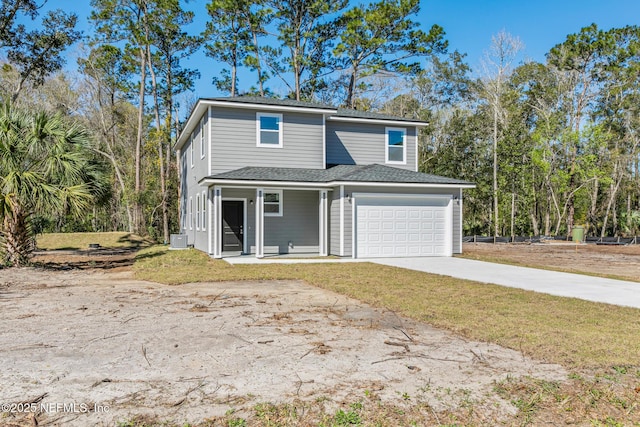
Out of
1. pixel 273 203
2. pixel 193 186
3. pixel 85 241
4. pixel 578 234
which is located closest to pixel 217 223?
pixel 273 203

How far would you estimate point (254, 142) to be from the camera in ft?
54.6

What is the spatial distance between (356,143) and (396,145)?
183cm

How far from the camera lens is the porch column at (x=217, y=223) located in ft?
49.8

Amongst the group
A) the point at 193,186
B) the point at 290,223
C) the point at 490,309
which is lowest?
the point at 490,309

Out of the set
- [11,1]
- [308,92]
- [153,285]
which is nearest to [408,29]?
[308,92]

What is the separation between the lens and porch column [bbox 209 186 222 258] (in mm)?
15172

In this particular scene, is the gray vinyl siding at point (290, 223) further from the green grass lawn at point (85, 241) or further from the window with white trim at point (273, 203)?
the green grass lawn at point (85, 241)

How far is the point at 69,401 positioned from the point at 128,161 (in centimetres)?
3312

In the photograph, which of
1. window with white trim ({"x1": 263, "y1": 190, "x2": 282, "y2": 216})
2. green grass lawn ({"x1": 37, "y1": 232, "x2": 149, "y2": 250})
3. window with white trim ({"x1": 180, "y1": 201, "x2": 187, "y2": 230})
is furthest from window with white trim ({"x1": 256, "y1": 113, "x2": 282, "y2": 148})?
green grass lawn ({"x1": 37, "y1": 232, "x2": 149, "y2": 250})

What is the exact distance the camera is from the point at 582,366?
4.24 m

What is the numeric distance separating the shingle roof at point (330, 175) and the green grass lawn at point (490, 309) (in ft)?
12.5

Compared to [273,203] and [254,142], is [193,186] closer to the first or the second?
[254,142]

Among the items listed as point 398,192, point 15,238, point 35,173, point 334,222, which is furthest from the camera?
point 334,222

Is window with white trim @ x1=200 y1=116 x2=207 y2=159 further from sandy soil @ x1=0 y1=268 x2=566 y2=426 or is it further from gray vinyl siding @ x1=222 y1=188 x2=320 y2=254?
sandy soil @ x1=0 y1=268 x2=566 y2=426
